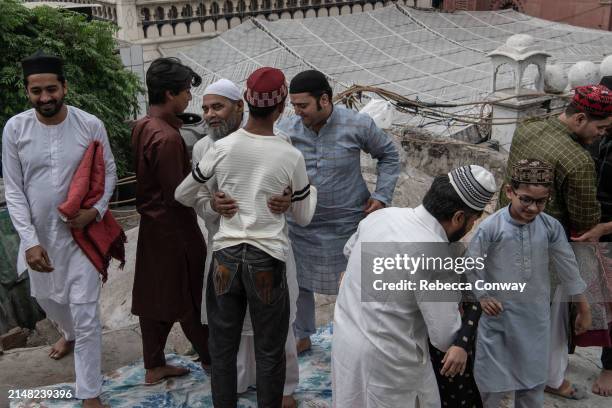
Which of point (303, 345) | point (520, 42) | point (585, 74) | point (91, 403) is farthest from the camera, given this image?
point (520, 42)

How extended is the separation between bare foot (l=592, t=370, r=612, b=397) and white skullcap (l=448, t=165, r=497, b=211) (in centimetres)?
179

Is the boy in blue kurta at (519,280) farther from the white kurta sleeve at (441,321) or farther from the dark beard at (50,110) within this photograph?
the dark beard at (50,110)

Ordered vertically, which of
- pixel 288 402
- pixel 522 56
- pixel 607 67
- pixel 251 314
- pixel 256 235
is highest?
pixel 522 56

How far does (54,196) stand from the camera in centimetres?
336

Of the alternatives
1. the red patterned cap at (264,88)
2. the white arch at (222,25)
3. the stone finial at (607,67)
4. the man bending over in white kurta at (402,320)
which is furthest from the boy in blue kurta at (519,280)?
the white arch at (222,25)

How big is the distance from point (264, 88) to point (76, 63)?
5.67m

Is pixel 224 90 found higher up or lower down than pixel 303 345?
higher up

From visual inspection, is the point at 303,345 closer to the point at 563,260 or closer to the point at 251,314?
the point at 251,314

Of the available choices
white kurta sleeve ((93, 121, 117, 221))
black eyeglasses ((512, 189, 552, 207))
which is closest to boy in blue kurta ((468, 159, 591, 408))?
black eyeglasses ((512, 189, 552, 207))

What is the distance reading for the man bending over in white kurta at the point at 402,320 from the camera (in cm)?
249

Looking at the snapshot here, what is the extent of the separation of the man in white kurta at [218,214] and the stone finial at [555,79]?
488 centimetres

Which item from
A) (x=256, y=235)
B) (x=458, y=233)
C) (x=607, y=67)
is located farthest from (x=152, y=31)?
(x=458, y=233)

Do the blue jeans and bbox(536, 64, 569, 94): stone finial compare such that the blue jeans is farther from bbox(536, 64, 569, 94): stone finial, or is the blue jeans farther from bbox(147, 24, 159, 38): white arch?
bbox(147, 24, 159, 38): white arch

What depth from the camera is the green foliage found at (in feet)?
24.4
